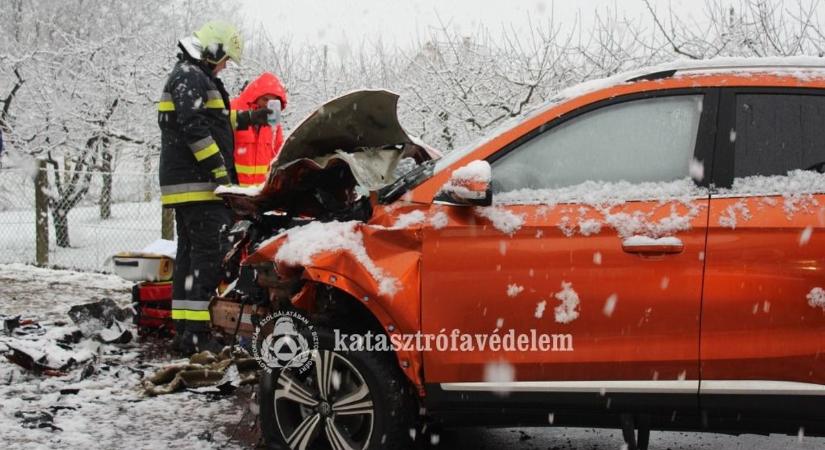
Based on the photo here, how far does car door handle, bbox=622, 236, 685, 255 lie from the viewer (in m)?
2.93

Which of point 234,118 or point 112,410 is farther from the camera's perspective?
point 234,118

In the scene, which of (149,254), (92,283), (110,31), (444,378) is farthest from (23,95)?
(444,378)

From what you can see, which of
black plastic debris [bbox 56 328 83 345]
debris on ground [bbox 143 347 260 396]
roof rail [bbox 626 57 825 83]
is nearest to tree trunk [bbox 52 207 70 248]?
black plastic debris [bbox 56 328 83 345]

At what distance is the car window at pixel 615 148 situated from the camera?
122 inches

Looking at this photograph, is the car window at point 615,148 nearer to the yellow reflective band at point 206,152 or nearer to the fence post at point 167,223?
the yellow reflective band at point 206,152

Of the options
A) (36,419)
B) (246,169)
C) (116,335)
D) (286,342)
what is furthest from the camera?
(246,169)

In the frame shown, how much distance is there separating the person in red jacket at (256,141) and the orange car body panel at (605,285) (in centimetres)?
331

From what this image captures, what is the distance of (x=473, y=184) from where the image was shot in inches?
117

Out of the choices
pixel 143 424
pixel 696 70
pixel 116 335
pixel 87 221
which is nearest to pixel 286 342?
pixel 143 424

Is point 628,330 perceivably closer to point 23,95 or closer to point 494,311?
point 494,311

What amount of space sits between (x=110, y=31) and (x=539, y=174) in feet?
60.7

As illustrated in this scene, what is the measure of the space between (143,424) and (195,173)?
2027 millimetres

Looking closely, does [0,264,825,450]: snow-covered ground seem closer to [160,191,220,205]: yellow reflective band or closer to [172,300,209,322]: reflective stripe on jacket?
[172,300,209,322]: reflective stripe on jacket

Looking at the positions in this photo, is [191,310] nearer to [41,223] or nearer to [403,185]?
[403,185]
